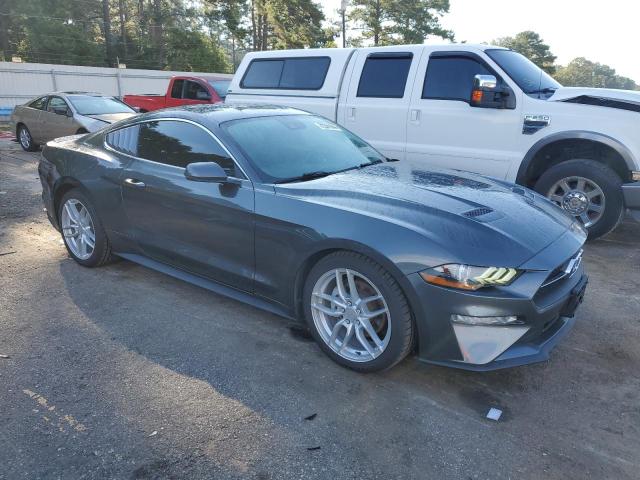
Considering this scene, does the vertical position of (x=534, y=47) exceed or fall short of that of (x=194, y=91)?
it exceeds it

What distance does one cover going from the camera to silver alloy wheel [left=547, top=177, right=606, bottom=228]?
543 cm

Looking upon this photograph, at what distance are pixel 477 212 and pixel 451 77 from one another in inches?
144

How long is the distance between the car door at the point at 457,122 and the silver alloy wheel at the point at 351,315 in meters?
3.11

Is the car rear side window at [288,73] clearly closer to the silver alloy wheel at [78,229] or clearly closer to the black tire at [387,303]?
the silver alloy wheel at [78,229]

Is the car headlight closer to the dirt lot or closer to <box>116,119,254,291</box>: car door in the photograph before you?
the dirt lot

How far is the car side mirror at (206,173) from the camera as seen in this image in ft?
11.0

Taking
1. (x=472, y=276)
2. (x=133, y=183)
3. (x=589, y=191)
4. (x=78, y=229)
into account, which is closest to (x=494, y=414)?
(x=472, y=276)

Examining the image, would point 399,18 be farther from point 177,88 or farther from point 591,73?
point 591,73

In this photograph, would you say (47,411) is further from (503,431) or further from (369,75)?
(369,75)

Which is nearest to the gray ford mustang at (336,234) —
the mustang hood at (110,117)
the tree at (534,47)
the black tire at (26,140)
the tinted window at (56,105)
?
the mustang hood at (110,117)

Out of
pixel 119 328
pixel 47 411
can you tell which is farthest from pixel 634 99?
pixel 47 411

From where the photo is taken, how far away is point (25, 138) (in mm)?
12578

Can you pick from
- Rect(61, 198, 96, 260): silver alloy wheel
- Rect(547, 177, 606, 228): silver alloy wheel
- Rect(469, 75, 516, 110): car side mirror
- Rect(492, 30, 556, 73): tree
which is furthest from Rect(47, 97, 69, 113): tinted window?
Rect(492, 30, 556, 73): tree

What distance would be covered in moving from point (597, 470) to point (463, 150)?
4295 mm
